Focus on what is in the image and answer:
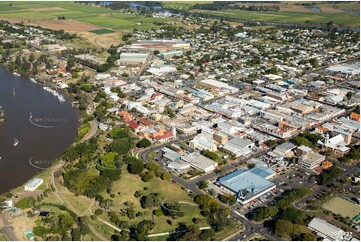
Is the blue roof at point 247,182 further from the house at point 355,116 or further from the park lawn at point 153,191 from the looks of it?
the house at point 355,116

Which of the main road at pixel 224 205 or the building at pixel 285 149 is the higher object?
the building at pixel 285 149

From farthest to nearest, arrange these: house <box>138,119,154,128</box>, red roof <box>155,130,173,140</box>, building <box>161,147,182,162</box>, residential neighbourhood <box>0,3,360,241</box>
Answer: house <box>138,119,154,128</box> < red roof <box>155,130,173,140</box> < building <box>161,147,182,162</box> < residential neighbourhood <box>0,3,360,241</box>

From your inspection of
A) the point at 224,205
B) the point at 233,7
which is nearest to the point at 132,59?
the point at 224,205

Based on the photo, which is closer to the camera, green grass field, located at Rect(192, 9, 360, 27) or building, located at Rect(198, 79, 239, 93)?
building, located at Rect(198, 79, 239, 93)

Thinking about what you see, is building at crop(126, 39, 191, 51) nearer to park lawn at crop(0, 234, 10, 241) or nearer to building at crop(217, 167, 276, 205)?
building at crop(217, 167, 276, 205)

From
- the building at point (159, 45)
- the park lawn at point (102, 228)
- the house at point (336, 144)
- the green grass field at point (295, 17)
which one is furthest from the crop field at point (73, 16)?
the park lawn at point (102, 228)

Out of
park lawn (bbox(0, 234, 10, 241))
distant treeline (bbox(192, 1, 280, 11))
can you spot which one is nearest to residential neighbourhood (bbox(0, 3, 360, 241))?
park lawn (bbox(0, 234, 10, 241))
